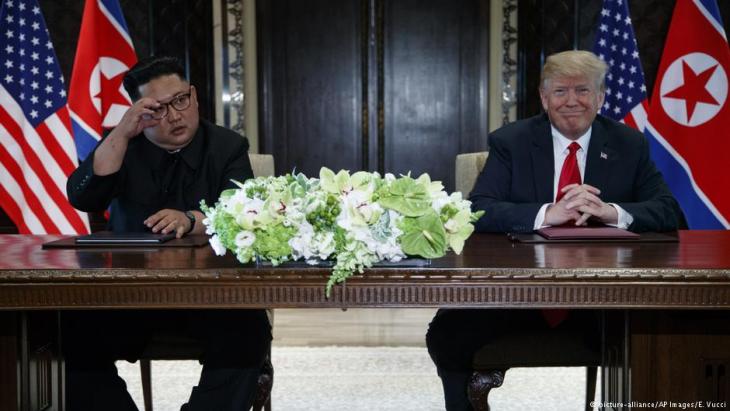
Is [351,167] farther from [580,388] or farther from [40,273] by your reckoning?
[40,273]

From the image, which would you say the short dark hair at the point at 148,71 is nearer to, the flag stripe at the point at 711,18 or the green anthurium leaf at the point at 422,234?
the green anthurium leaf at the point at 422,234

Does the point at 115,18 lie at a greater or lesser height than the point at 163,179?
greater

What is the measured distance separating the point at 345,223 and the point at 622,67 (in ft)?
11.6

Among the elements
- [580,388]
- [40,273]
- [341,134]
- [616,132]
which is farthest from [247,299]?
[341,134]

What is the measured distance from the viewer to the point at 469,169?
3.21 metres

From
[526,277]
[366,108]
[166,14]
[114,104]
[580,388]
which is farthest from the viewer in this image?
[366,108]

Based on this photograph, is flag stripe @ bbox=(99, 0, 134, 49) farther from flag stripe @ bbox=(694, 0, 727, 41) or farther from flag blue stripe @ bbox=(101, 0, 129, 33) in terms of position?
flag stripe @ bbox=(694, 0, 727, 41)

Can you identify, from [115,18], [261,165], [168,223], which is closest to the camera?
[168,223]

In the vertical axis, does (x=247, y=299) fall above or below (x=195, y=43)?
below

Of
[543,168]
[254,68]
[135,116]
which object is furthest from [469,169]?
[254,68]

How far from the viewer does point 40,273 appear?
1.66 m

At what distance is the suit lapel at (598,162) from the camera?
2.72 meters

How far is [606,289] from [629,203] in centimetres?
106

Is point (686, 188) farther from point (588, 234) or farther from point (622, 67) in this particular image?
point (588, 234)
